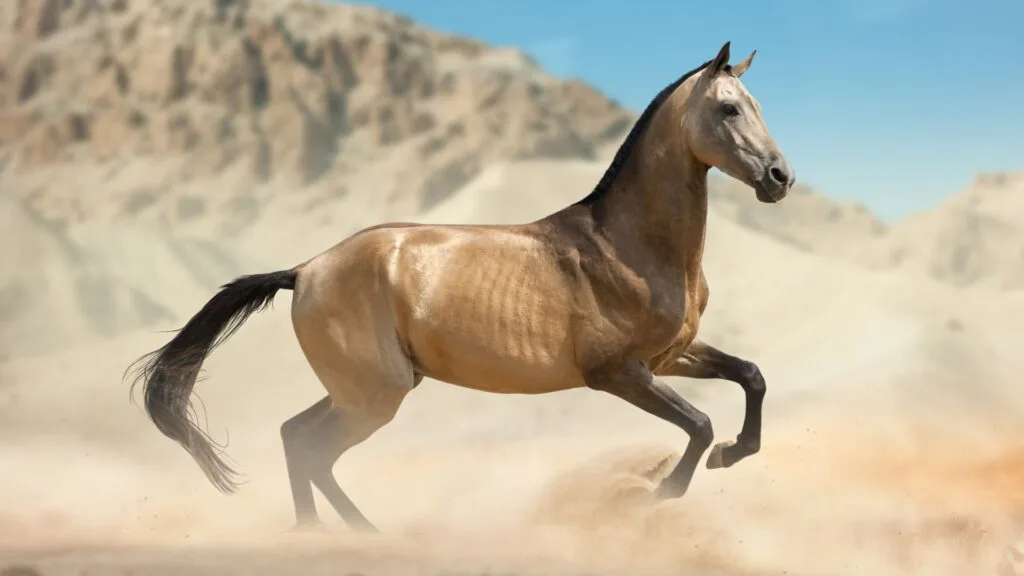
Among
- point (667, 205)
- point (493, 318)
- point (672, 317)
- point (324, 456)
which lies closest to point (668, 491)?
point (672, 317)

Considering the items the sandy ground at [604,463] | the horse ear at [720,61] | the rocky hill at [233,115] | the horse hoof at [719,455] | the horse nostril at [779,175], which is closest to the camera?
the horse nostril at [779,175]

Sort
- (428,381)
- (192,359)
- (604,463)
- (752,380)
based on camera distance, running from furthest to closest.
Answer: (428,381), (604,463), (192,359), (752,380)

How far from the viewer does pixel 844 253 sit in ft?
142

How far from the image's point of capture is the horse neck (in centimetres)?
571

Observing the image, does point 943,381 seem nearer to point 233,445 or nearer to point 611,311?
point 233,445

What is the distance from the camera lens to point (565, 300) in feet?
18.8

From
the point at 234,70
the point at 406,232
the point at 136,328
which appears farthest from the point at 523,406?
the point at 234,70

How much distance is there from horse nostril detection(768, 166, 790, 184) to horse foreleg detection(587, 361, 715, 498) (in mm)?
1062

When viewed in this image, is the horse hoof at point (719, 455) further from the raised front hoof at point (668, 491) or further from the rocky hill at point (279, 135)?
the rocky hill at point (279, 135)

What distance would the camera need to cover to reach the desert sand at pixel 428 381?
6.23 meters

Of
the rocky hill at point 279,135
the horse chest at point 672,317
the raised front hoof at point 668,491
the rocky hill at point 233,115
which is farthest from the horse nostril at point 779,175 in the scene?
the rocky hill at point 233,115

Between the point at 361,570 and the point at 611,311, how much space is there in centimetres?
166

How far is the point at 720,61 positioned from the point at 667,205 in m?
0.72

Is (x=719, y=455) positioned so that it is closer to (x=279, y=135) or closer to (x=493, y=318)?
(x=493, y=318)
